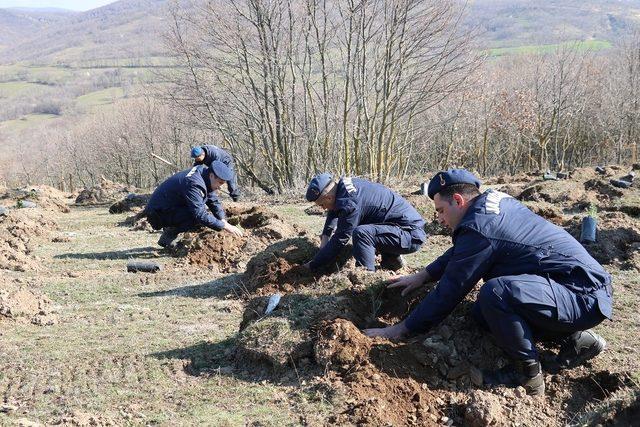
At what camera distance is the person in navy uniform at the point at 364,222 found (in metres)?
5.57

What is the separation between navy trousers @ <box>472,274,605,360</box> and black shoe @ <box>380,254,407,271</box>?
8.19ft

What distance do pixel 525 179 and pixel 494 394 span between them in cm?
1317

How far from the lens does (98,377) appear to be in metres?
4.30

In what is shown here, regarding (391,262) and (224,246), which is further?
(224,246)

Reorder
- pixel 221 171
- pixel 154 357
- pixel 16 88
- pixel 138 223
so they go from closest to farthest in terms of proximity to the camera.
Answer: pixel 154 357
pixel 221 171
pixel 138 223
pixel 16 88

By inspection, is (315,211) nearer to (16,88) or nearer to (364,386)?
(364,386)

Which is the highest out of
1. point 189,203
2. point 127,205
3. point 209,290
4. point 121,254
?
point 189,203

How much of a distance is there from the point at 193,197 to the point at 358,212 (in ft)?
10.4

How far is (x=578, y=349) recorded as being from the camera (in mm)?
3932

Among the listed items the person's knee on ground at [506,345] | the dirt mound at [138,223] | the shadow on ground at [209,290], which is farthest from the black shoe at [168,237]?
the person's knee on ground at [506,345]

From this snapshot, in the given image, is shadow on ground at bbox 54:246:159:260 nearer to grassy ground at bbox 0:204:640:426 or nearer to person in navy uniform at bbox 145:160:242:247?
person in navy uniform at bbox 145:160:242:247

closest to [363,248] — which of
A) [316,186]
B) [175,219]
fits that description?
[316,186]

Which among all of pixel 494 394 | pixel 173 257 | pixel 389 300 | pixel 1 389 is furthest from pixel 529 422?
pixel 173 257

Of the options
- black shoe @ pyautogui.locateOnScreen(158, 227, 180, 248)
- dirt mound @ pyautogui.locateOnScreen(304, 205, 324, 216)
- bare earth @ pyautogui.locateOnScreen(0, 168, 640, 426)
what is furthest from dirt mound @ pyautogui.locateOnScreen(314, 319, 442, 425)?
dirt mound @ pyautogui.locateOnScreen(304, 205, 324, 216)
